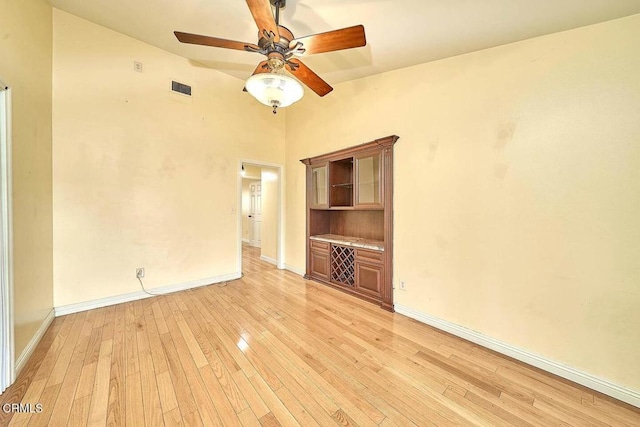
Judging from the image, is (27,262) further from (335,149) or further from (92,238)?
(335,149)

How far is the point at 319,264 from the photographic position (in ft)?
12.6

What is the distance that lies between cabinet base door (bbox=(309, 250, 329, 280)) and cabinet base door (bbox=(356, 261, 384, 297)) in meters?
0.65

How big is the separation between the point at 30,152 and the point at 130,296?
1.91 metres

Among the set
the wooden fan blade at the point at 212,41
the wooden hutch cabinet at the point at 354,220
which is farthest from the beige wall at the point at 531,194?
the wooden fan blade at the point at 212,41

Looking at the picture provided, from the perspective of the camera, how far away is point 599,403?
154cm

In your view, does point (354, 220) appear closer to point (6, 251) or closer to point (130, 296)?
point (130, 296)

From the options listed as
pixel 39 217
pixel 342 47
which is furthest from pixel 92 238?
pixel 342 47

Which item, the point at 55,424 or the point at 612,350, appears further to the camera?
the point at 612,350

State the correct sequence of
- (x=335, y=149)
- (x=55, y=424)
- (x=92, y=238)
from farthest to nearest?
(x=335, y=149) → (x=92, y=238) → (x=55, y=424)

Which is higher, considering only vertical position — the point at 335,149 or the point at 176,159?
the point at 335,149

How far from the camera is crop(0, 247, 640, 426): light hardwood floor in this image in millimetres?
1401

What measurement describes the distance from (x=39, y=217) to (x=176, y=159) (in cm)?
153

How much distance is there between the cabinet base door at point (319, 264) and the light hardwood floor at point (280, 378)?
1.11m

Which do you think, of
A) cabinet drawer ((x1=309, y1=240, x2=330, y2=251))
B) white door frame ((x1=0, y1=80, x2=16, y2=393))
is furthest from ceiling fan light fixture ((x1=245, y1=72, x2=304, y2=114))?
cabinet drawer ((x1=309, y1=240, x2=330, y2=251))
